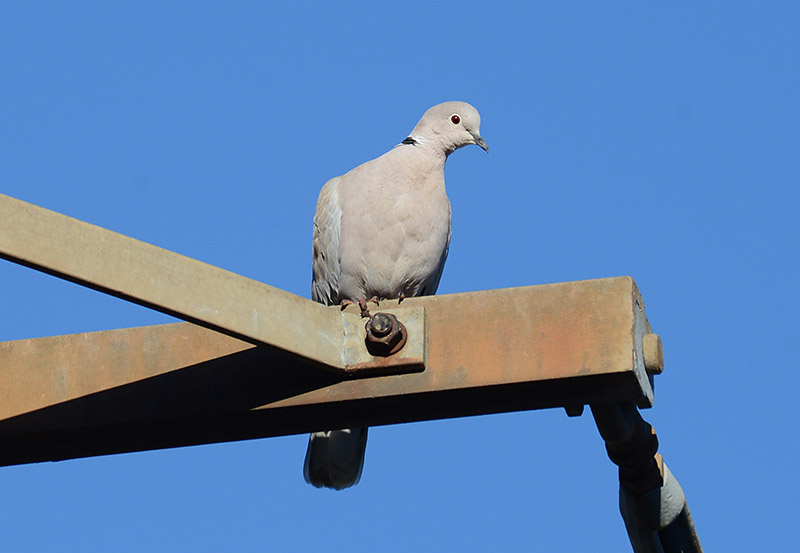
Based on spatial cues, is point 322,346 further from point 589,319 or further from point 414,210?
point 414,210

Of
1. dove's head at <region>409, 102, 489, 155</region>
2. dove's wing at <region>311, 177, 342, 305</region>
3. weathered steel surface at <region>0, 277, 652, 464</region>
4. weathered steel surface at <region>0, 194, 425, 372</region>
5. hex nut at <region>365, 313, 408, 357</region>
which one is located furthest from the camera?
dove's head at <region>409, 102, 489, 155</region>

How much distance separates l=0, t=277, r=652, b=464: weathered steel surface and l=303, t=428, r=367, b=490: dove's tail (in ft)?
6.86

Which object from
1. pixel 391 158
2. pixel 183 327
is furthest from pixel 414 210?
pixel 183 327

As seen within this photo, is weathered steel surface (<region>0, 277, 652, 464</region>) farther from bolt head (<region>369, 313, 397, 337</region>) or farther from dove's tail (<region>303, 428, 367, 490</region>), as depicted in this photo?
dove's tail (<region>303, 428, 367, 490</region>)

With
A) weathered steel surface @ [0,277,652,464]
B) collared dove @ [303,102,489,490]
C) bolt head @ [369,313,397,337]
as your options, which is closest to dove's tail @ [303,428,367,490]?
collared dove @ [303,102,489,490]

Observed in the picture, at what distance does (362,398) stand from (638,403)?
0.79 m

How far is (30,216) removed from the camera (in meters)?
3.12

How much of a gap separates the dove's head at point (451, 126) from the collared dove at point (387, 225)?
63 mm

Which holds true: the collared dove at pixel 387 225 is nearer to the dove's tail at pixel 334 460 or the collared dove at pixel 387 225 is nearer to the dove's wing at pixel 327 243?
the dove's wing at pixel 327 243

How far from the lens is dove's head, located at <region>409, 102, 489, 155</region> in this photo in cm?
718

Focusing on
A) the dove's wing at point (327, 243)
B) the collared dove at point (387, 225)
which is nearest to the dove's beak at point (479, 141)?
the collared dove at point (387, 225)

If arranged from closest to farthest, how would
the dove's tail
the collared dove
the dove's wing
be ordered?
the dove's tail → the collared dove → the dove's wing

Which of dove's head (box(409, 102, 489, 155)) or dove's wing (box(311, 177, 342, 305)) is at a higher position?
dove's head (box(409, 102, 489, 155))

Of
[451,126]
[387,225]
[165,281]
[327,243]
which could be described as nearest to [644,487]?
[165,281]
